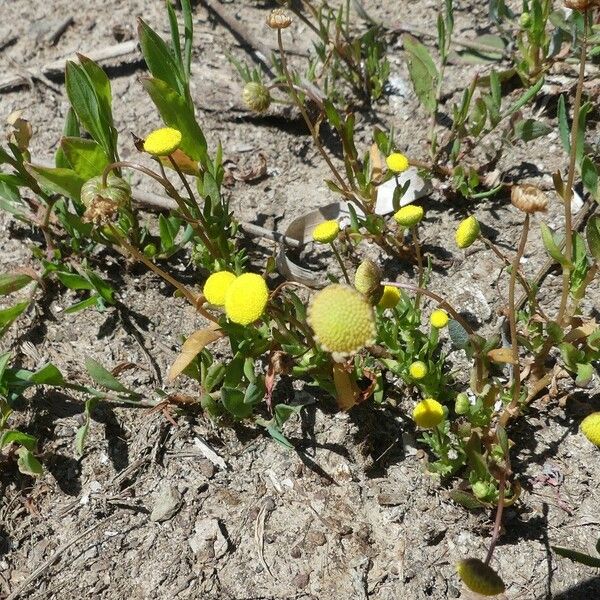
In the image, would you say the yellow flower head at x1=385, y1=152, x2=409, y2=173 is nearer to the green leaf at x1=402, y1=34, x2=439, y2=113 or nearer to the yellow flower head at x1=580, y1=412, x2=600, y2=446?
the green leaf at x1=402, y1=34, x2=439, y2=113

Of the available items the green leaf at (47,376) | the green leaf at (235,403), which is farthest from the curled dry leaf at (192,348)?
the green leaf at (47,376)

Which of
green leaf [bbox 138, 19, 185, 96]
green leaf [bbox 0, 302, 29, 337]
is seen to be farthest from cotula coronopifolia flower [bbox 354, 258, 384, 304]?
green leaf [bbox 0, 302, 29, 337]

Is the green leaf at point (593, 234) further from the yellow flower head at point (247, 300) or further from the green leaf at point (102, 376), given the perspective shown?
the green leaf at point (102, 376)

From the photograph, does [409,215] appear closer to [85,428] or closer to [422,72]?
[422,72]

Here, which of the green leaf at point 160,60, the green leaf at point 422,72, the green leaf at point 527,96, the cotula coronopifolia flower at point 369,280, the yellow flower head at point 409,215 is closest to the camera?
the cotula coronopifolia flower at point 369,280

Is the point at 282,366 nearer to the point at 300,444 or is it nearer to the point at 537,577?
the point at 300,444

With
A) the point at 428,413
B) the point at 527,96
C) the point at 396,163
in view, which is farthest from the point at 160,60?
the point at 428,413
